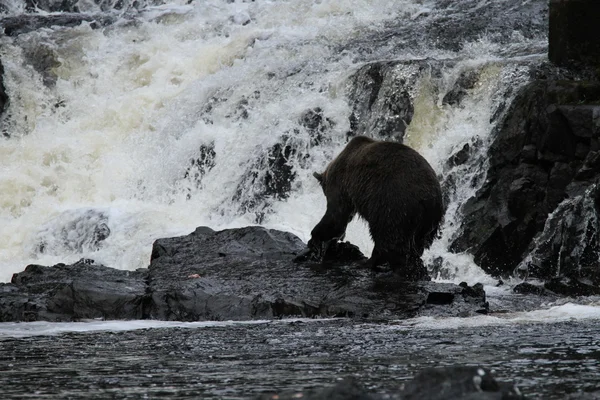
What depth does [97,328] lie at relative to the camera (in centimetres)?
914

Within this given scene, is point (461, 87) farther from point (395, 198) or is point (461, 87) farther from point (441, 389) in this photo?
point (441, 389)

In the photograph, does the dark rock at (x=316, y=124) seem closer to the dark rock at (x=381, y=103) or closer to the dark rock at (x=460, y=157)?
the dark rock at (x=381, y=103)

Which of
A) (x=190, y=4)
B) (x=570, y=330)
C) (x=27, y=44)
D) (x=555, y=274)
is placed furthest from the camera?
(x=190, y=4)

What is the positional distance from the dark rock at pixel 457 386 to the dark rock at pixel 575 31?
11967mm

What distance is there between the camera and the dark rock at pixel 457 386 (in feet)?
13.8

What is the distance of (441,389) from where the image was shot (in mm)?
4246

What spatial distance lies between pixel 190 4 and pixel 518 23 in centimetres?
912

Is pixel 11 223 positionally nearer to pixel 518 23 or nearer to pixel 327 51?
pixel 327 51

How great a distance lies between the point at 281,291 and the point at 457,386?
5.92 m

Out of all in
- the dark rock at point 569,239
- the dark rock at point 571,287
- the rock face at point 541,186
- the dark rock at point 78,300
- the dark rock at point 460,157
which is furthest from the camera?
the dark rock at point 460,157

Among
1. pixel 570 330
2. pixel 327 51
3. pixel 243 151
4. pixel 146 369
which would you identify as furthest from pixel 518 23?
pixel 146 369

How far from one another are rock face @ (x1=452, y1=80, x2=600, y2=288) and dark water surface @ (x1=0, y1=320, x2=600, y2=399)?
4690mm

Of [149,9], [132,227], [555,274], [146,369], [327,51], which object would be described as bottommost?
[146,369]

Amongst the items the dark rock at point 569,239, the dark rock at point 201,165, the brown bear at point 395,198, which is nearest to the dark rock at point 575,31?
the dark rock at point 569,239
